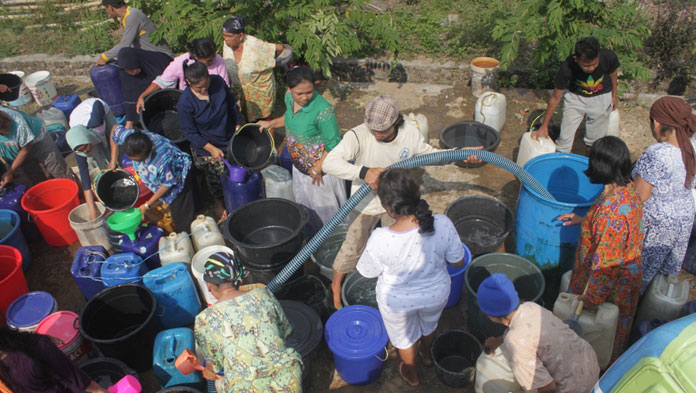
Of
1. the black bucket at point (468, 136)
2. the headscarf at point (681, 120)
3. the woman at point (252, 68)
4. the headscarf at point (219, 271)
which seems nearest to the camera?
the headscarf at point (219, 271)

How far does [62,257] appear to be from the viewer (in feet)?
18.1

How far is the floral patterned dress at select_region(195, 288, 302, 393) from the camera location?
278 centimetres

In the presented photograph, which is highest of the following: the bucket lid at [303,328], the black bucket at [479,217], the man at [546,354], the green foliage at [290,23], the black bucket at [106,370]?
the green foliage at [290,23]

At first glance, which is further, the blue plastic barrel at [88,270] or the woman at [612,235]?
the blue plastic barrel at [88,270]

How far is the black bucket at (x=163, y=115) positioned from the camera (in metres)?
5.93

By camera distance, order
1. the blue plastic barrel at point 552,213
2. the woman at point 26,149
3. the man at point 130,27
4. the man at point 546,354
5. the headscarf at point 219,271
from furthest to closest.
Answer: the man at point 130,27 < the woman at point 26,149 < the blue plastic barrel at point 552,213 < the headscarf at point 219,271 < the man at point 546,354

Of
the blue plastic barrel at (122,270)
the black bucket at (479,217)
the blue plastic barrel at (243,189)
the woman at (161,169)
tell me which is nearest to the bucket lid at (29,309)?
the blue plastic barrel at (122,270)

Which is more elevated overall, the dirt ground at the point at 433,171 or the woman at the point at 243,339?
the woman at the point at 243,339

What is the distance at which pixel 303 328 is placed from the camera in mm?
3848

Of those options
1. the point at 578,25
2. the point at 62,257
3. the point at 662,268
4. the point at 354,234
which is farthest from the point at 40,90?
the point at 662,268

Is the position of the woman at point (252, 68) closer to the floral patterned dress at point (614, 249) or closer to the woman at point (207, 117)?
the woman at point (207, 117)

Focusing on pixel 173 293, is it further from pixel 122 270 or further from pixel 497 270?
pixel 497 270

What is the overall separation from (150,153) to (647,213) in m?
4.31

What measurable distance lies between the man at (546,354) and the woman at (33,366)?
105 inches
